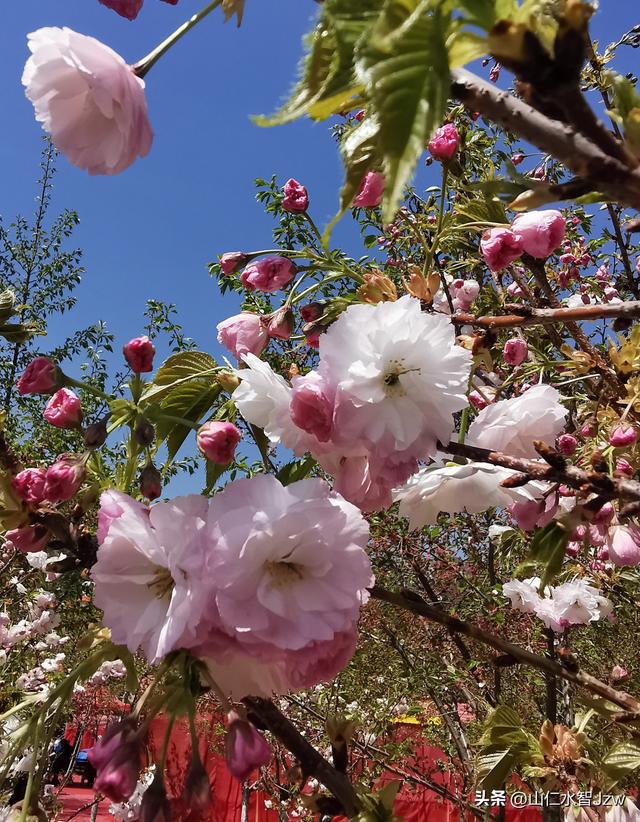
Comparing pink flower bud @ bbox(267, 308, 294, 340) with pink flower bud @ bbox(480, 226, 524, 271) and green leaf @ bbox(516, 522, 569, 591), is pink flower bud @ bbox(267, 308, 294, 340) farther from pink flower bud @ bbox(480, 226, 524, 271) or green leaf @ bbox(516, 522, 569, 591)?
green leaf @ bbox(516, 522, 569, 591)

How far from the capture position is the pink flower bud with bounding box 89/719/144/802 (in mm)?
507

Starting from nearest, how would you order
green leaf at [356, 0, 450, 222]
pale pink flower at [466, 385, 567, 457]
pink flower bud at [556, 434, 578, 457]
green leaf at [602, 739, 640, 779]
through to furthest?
green leaf at [356, 0, 450, 222] → pale pink flower at [466, 385, 567, 457] → green leaf at [602, 739, 640, 779] → pink flower bud at [556, 434, 578, 457]

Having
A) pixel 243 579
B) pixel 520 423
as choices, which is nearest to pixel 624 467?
pixel 520 423

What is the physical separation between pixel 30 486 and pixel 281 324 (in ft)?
1.41

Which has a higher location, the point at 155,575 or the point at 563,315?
the point at 563,315

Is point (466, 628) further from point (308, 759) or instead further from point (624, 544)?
point (624, 544)

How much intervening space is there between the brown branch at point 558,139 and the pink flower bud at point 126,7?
41cm

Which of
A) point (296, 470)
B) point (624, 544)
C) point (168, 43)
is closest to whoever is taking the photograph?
point (168, 43)

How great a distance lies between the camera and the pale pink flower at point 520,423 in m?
0.82

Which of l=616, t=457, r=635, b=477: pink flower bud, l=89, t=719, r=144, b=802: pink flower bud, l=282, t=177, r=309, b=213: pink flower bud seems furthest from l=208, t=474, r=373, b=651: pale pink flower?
l=282, t=177, r=309, b=213: pink flower bud

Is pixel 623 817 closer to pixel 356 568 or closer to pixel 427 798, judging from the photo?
pixel 356 568

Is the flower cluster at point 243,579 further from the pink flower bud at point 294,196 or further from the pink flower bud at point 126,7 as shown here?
the pink flower bud at point 294,196

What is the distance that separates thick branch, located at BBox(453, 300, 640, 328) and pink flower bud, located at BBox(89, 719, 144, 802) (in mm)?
607

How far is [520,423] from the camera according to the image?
0.82m
